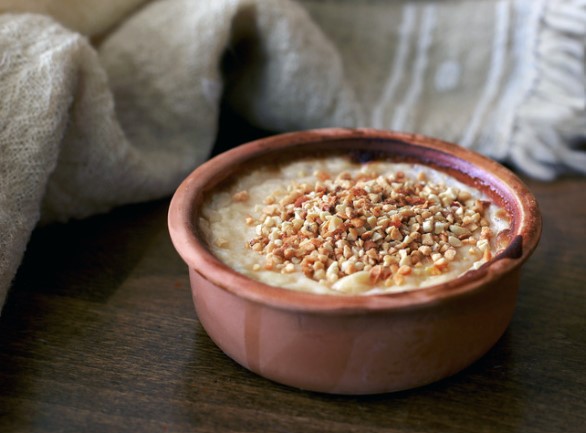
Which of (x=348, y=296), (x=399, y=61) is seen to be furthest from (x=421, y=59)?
(x=348, y=296)

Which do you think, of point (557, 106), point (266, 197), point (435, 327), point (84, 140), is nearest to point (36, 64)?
point (84, 140)

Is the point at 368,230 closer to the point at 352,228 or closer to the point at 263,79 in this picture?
the point at 352,228

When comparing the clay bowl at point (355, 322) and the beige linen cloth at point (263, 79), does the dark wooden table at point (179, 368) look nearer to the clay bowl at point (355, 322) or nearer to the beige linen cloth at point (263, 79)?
the clay bowl at point (355, 322)

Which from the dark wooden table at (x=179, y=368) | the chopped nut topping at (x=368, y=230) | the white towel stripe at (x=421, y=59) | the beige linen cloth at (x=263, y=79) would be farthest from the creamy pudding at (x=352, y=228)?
the white towel stripe at (x=421, y=59)

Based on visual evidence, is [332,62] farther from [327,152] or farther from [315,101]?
[327,152]

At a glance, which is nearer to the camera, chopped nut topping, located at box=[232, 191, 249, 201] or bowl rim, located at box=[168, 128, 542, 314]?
bowl rim, located at box=[168, 128, 542, 314]

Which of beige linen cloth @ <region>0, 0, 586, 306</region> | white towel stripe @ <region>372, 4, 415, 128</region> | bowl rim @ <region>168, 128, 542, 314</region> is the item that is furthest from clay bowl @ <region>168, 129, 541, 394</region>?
white towel stripe @ <region>372, 4, 415, 128</region>

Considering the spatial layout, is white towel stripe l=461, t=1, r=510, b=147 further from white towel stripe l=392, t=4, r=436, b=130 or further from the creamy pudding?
the creamy pudding
